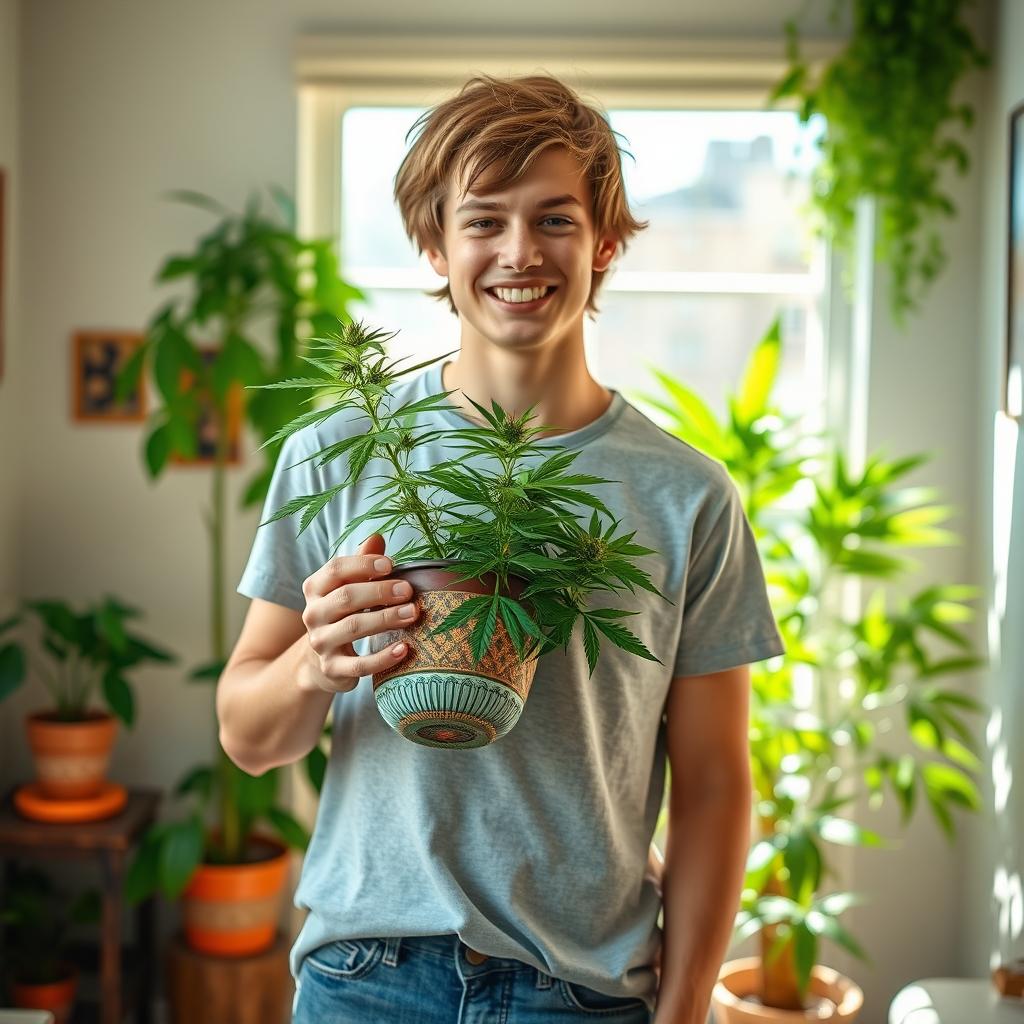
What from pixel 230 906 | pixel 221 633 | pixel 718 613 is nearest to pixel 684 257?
pixel 221 633

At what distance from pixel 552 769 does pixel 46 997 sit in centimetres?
200

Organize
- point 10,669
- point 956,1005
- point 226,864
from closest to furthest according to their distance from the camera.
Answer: point 956,1005
point 10,669
point 226,864

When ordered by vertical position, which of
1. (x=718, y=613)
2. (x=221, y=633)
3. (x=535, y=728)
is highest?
(x=718, y=613)

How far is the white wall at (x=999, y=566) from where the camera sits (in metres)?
2.45

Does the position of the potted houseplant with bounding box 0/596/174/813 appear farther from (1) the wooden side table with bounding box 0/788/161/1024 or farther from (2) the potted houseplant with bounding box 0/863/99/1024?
(2) the potted houseplant with bounding box 0/863/99/1024

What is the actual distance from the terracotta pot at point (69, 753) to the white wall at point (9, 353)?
41 centimetres

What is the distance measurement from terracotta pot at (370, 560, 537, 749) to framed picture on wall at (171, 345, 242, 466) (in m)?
2.09

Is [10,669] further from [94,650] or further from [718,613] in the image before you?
[718,613]

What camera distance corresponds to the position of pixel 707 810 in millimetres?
1199

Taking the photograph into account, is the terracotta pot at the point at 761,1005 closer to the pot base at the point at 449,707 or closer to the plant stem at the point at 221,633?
the plant stem at the point at 221,633

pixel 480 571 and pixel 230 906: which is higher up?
pixel 480 571

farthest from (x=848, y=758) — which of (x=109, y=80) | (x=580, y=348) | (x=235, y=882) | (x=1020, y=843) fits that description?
(x=109, y=80)

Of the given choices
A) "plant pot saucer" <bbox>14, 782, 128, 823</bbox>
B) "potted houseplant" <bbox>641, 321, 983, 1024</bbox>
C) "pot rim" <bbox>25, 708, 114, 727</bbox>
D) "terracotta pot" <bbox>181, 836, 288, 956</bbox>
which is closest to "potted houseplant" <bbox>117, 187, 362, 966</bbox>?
"terracotta pot" <bbox>181, 836, 288, 956</bbox>

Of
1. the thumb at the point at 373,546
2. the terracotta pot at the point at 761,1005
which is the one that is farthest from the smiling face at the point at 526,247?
the terracotta pot at the point at 761,1005
